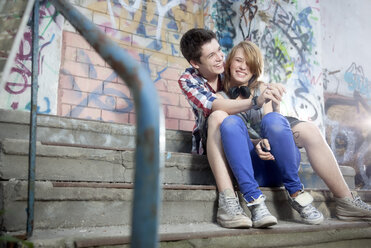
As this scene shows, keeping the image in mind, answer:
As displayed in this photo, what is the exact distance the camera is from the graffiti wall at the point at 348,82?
14.1 ft

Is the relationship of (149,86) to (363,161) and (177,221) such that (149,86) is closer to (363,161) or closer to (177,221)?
(177,221)

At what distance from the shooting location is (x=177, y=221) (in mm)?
1596

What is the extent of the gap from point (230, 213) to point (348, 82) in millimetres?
3636

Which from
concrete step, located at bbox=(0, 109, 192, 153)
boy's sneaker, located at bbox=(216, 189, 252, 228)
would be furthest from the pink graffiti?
boy's sneaker, located at bbox=(216, 189, 252, 228)

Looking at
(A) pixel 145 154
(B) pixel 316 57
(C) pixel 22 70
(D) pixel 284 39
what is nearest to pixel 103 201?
(A) pixel 145 154

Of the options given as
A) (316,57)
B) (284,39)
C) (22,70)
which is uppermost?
(284,39)

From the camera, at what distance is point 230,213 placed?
1552 mm

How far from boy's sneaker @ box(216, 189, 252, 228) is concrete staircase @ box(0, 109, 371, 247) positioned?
50 millimetres

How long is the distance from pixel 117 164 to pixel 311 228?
922 millimetres

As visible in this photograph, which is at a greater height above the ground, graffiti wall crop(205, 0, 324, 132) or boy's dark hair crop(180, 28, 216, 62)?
graffiti wall crop(205, 0, 324, 132)

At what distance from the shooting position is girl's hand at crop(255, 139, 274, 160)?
66.9 inches

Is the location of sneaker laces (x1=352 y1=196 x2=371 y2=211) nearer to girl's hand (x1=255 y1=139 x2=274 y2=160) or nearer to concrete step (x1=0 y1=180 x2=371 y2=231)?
girl's hand (x1=255 y1=139 x2=274 y2=160)

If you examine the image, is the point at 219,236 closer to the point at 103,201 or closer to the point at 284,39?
the point at 103,201

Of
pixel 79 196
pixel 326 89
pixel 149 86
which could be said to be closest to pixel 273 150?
pixel 79 196
